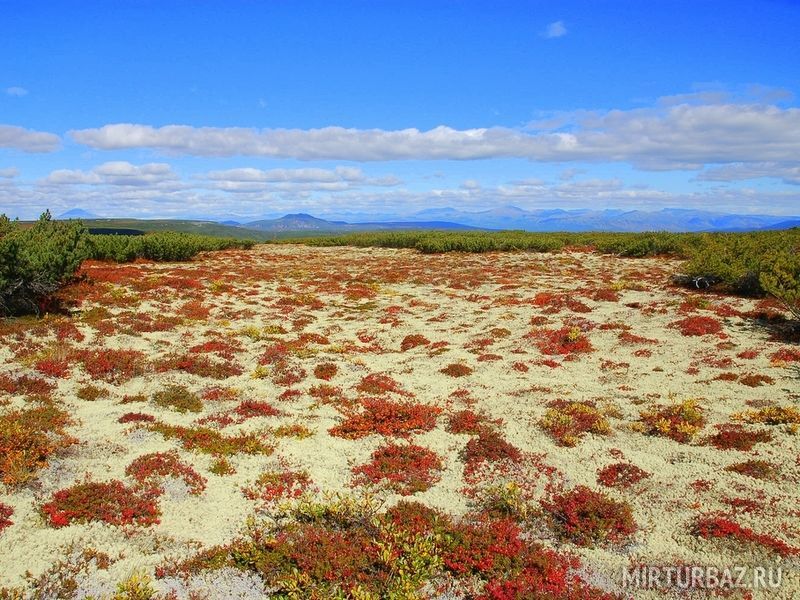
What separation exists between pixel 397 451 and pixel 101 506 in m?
6.09

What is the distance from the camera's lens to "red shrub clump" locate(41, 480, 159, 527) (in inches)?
361

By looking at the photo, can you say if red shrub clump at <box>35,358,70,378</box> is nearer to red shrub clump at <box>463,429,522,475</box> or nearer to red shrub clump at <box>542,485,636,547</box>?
red shrub clump at <box>463,429,522,475</box>

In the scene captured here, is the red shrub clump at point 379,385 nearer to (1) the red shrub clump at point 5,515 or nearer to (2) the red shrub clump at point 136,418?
(2) the red shrub clump at point 136,418

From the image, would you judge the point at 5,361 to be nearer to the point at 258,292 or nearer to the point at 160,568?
the point at 160,568

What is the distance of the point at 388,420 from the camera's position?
45.0 feet

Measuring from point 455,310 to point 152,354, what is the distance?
15567mm

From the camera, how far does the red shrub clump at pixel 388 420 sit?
43.5ft

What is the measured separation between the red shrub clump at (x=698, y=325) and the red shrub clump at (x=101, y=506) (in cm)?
2043

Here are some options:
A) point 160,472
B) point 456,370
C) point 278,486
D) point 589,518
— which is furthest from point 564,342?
point 160,472

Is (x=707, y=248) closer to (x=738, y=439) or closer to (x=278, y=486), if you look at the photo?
(x=738, y=439)

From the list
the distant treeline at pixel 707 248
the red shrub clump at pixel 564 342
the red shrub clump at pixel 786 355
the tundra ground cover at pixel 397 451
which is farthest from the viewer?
the distant treeline at pixel 707 248

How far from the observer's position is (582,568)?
8211 millimetres

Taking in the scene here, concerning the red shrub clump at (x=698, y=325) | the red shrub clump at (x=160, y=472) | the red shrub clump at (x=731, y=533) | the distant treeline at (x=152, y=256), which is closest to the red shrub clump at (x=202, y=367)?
the red shrub clump at (x=160, y=472)

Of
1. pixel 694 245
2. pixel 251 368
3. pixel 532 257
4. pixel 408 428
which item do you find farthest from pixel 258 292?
pixel 694 245
